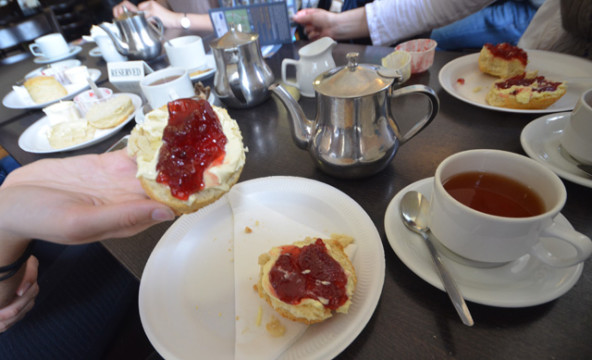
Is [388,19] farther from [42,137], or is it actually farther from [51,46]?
[51,46]

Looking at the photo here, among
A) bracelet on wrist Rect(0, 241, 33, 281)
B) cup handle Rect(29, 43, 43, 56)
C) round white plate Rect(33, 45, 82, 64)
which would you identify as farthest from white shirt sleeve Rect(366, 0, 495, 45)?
cup handle Rect(29, 43, 43, 56)

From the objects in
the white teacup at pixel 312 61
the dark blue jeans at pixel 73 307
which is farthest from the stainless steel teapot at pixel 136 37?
the dark blue jeans at pixel 73 307

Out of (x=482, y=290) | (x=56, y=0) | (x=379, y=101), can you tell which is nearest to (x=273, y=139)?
(x=379, y=101)

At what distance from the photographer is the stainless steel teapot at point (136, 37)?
2.39 m

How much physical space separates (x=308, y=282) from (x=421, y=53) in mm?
1519

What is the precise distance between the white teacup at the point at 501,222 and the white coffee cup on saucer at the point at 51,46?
3708 mm

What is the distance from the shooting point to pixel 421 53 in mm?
1699

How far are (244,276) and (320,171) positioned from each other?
545 mm

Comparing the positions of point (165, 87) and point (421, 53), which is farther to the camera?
point (421, 53)

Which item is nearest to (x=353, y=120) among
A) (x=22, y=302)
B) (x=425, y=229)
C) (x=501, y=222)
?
(x=425, y=229)

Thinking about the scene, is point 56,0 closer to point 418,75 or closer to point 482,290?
point 418,75

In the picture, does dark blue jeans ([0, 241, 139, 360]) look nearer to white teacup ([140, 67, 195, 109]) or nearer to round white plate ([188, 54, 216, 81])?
white teacup ([140, 67, 195, 109])

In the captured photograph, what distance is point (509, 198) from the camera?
803mm

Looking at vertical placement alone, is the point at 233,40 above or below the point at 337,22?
above
